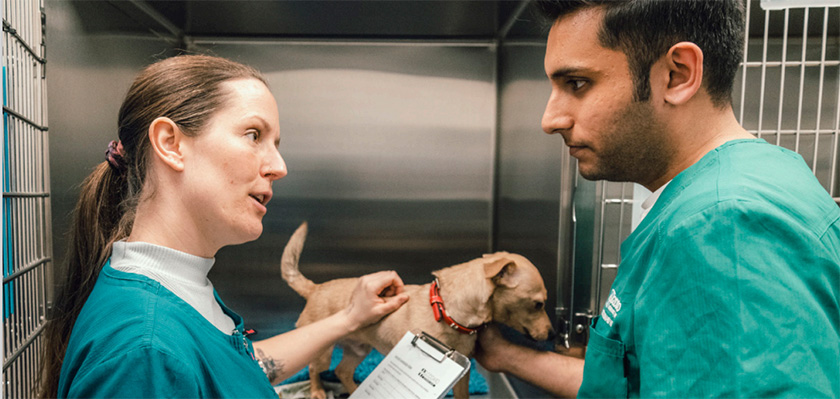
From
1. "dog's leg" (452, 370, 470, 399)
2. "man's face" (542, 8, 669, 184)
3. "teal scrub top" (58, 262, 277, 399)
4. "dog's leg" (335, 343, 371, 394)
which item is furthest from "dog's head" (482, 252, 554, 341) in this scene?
"teal scrub top" (58, 262, 277, 399)

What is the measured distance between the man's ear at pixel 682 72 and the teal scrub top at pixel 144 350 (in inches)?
24.2

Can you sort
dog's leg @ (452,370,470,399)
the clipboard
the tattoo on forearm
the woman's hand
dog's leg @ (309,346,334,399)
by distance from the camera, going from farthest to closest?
dog's leg @ (309,346,334,399), dog's leg @ (452,370,470,399), the woman's hand, the tattoo on forearm, the clipboard

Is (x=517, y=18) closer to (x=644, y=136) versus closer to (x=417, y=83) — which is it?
(x=417, y=83)

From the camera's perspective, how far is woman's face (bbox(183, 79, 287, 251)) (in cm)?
61

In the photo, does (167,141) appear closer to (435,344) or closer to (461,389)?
(435,344)

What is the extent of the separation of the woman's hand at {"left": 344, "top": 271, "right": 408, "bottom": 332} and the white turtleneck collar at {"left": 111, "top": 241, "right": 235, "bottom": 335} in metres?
0.44

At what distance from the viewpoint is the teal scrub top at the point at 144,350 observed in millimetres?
468

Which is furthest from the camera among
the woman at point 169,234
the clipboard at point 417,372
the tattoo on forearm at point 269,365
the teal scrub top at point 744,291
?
the tattoo on forearm at point 269,365

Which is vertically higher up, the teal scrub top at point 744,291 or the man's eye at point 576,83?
the man's eye at point 576,83

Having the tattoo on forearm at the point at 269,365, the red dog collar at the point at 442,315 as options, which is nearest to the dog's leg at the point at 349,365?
the red dog collar at the point at 442,315

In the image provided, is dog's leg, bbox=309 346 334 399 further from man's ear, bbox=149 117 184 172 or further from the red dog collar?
man's ear, bbox=149 117 184 172

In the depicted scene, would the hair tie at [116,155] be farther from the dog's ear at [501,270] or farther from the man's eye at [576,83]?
the dog's ear at [501,270]

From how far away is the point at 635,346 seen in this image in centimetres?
51

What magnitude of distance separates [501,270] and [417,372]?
396mm
